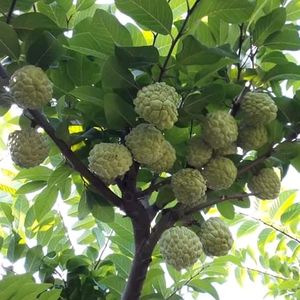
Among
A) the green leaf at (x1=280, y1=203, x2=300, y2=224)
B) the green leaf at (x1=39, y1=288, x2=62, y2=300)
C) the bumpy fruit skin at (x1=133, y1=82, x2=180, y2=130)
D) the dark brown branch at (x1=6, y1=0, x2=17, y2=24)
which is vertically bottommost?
the green leaf at (x1=280, y1=203, x2=300, y2=224)

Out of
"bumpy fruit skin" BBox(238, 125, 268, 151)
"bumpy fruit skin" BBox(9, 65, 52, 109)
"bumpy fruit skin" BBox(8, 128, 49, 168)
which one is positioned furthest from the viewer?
"bumpy fruit skin" BBox(238, 125, 268, 151)

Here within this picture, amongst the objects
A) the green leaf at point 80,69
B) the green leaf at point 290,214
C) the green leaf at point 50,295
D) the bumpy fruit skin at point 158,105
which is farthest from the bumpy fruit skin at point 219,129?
the green leaf at point 290,214

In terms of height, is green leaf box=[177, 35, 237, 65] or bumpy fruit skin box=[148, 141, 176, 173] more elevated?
green leaf box=[177, 35, 237, 65]

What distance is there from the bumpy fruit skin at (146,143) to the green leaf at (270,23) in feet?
1.50

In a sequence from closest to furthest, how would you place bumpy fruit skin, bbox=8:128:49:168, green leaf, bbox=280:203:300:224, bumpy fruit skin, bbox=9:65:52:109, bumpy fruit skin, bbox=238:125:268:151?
bumpy fruit skin, bbox=9:65:52:109, bumpy fruit skin, bbox=8:128:49:168, bumpy fruit skin, bbox=238:125:268:151, green leaf, bbox=280:203:300:224

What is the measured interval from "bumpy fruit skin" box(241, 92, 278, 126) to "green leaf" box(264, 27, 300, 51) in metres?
0.20

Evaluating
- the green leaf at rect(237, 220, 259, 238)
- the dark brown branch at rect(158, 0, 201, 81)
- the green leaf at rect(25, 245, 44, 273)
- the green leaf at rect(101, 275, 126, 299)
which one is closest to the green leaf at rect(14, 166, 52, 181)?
the green leaf at rect(25, 245, 44, 273)

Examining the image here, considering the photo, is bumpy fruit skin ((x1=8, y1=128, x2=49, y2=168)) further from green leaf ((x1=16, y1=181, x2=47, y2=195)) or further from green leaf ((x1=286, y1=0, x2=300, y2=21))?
green leaf ((x1=286, y1=0, x2=300, y2=21))

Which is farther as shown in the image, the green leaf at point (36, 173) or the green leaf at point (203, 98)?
the green leaf at point (36, 173)

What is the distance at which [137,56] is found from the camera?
148cm

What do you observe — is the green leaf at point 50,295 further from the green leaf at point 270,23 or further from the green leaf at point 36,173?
the green leaf at point 270,23

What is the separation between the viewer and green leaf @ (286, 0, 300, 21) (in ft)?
6.11

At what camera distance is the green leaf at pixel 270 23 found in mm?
1662

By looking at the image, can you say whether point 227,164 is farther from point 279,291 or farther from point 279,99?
point 279,291
